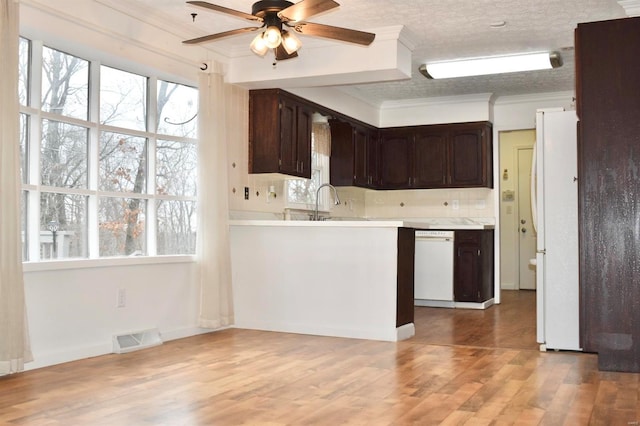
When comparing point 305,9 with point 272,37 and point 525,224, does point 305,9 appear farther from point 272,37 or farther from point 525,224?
point 525,224

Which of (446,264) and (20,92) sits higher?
(20,92)

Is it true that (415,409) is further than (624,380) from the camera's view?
No

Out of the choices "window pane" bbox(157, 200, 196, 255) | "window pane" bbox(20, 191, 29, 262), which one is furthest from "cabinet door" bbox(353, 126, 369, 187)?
"window pane" bbox(20, 191, 29, 262)

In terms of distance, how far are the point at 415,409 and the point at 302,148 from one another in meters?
3.83

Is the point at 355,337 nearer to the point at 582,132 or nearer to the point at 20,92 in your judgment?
the point at 582,132

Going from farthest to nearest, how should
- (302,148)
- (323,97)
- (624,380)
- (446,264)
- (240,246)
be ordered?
(446,264) → (323,97) → (302,148) → (240,246) → (624,380)

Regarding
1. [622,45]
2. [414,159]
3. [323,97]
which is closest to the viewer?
[622,45]

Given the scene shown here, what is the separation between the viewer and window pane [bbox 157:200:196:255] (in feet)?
18.3

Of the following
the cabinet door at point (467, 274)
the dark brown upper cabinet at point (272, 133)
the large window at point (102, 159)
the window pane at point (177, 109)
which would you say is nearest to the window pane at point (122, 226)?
the large window at point (102, 159)

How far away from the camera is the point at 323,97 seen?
7250 mm

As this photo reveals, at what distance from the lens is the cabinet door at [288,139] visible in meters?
6.37

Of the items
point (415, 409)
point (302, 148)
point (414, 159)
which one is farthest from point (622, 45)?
point (414, 159)

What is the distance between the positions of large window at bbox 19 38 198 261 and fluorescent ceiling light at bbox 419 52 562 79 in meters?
2.40

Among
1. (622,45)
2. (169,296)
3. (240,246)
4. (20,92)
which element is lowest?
(169,296)
